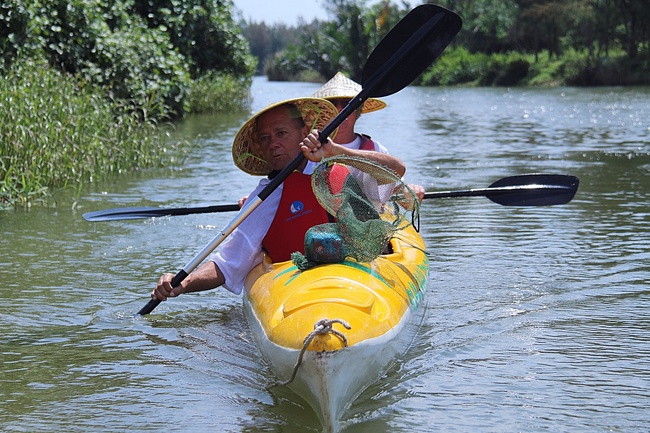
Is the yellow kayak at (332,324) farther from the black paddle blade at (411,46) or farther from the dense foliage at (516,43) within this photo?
the dense foliage at (516,43)

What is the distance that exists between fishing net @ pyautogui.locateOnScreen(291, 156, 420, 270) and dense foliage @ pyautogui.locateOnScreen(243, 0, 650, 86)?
36.3 metres

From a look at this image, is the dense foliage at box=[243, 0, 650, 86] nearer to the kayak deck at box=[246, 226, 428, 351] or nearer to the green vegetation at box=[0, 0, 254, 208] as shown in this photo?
the green vegetation at box=[0, 0, 254, 208]

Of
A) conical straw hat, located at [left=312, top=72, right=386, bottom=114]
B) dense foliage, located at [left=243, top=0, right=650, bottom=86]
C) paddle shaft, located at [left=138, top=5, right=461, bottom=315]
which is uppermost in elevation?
paddle shaft, located at [left=138, top=5, right=461, bottom=315]

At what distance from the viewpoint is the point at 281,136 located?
5.01 m

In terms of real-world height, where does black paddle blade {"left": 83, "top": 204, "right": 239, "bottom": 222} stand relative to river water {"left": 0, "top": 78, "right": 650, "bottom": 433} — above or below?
above

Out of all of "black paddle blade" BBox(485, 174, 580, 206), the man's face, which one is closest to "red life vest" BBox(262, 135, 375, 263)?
the man's face

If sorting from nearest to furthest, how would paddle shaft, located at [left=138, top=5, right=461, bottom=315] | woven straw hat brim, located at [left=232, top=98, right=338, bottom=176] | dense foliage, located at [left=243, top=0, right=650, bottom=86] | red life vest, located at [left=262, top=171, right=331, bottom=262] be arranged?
red life vest, located at [left=262, top=171, right=331, bottom=262] < woven straw hat brim, located at [left=232, top=98, right=338, bottom=176] < paddle shaft, located at [left=138, top=5, right=461, bottom=315] < dense foliage, located at [left=243, top=0, right=650, bottom=86]

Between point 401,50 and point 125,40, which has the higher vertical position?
point 401,50

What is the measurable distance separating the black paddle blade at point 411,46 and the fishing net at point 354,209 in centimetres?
72

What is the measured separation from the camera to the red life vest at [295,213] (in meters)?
4.91

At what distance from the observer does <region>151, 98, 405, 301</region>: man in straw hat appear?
493cm

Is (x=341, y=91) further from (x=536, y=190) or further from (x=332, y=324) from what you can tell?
(x=332, y=324)

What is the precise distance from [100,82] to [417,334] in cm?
1240

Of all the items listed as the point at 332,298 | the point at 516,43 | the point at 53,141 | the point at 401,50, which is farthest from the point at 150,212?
the point at 516,43
